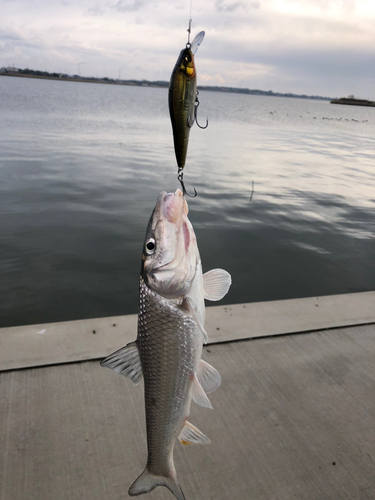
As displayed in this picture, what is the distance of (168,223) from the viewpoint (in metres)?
1.62

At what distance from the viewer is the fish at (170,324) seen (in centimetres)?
162

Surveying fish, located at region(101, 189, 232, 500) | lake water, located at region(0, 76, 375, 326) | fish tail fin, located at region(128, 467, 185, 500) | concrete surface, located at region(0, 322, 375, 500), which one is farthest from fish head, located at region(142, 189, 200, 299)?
lake water, located at region(0, 76, 375, 326)

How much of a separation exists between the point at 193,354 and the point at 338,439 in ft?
7.04

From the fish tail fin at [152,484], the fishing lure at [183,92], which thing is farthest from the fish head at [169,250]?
the fish tail fin at [152,484]

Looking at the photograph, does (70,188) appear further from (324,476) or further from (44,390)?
(324,476)

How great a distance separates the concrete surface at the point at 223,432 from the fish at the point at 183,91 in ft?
7.72

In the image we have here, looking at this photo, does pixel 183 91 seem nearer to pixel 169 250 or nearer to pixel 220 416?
pixel 169 250

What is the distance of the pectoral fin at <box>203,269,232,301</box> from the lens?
1.77 m

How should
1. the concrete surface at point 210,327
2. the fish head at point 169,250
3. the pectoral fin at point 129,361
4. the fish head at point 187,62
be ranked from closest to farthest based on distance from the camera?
the fish head at point 187,62 < the fish head at point 169,250 < the pectoral fin at point 129,361 < the concrete surface at point 210,327

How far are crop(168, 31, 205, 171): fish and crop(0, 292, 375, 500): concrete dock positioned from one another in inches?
93.1

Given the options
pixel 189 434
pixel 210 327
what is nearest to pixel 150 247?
pixel 189 434

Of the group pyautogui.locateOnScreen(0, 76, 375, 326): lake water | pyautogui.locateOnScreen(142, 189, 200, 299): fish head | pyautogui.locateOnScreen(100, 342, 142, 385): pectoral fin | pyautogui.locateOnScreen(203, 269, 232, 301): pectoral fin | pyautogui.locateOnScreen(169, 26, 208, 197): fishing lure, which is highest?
pyautogui.locateOnScreen(169, 26, 208, 197): fishing lure

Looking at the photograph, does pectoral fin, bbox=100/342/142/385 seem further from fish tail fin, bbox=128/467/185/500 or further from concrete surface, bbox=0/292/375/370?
concrete surface, bbox=0/292/375/370

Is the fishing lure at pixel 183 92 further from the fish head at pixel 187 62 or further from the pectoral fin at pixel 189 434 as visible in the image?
the pectoral fin at pixel 189 434
